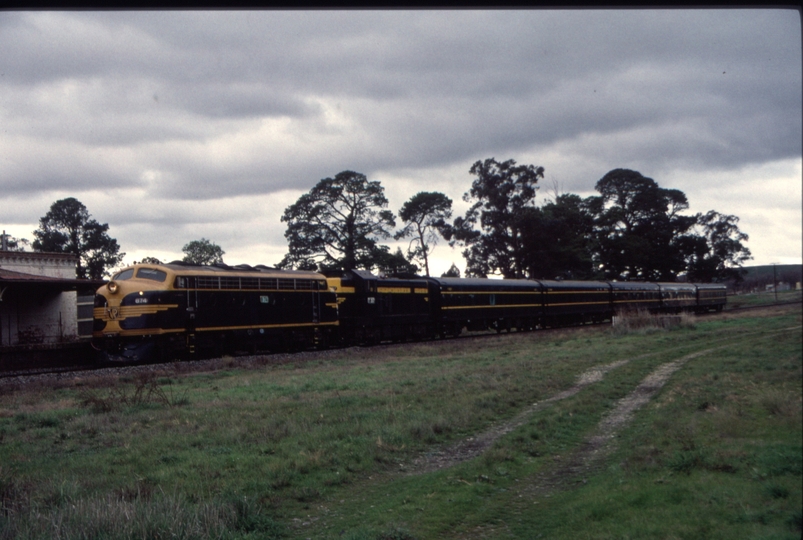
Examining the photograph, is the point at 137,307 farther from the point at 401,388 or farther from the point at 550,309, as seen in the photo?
the point at 550,309

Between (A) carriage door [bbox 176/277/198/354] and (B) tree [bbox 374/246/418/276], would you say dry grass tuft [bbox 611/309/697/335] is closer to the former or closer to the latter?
(B) tree [bbox 374/246/418/276]

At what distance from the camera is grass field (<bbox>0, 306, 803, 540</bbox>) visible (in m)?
6.54

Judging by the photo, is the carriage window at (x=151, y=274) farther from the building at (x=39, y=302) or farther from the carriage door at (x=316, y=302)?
the carriage door at (x=316, y=302)

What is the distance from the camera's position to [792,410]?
8.70 meters

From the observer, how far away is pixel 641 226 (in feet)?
98.2

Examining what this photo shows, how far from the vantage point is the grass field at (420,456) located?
6539 mm

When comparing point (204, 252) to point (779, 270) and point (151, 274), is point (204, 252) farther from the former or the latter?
point (779, 270)

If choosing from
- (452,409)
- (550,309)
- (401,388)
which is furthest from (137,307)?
(550,309)

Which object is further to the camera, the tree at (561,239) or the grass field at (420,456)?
the tree at (561,239)

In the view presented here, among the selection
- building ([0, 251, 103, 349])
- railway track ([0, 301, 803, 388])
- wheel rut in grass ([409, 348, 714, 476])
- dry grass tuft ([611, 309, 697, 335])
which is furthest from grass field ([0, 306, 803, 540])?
dry grass tuft ([611, 309, 697, 335])

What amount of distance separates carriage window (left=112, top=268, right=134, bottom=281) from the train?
0.17 feet

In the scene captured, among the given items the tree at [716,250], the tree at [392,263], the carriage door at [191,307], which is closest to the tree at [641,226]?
the tree at [716,250]

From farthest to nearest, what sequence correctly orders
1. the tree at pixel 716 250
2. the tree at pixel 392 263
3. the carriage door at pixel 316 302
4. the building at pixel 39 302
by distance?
1. the tree at pixel 392 263
2. the building at pixel 39 302
3. the carriage door at pixel 316 302
4. the tree at pixel 716 250

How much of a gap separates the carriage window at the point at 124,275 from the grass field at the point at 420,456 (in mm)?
7063
